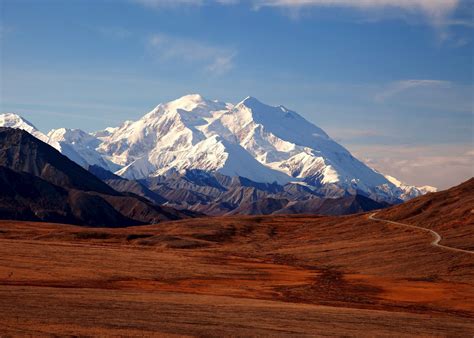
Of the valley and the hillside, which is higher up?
the hillside

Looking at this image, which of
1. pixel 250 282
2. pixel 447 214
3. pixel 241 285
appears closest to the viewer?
pixel 241 285

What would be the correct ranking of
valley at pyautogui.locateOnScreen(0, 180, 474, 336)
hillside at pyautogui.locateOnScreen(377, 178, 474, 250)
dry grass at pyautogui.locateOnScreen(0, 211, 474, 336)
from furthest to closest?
1. hillside at pyautogui.locateOnScreen(377, 178, 474, 250)
2. valley at pyautogui.locateOnScreen(0, 180, 474, 336)
3. dry grass at pyautogui.locateOnScreen(0, 211, 474, 336)

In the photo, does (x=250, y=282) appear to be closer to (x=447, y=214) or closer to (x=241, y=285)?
(x=241, y=285)

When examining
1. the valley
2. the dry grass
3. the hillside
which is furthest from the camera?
the hillside

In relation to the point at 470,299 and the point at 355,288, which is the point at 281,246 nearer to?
the point at 355,288

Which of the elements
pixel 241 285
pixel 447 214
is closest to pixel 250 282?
pixel 241 285

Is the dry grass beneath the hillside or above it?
beneath

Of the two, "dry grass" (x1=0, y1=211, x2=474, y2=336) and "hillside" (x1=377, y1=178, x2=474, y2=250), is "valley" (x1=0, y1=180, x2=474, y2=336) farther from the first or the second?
"hillside" (x1=377, y1=178, x2=474, y2=250)

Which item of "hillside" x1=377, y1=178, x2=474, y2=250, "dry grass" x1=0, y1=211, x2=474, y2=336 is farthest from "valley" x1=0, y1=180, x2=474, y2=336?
"hillside" x1=377, y1=178, x2=474, y2=250

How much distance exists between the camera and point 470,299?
68.0 m

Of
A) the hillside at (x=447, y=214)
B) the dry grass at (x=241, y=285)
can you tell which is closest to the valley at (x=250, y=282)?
the dry grass at (x=241, y=285)

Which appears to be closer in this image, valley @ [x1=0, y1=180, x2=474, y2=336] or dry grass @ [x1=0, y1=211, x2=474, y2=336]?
dry grass @ [x1=0, y1=211, x2=474, y2=336]

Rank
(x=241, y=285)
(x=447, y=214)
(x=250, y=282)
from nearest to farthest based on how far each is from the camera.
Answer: (x=241, y=285) → (x=250, y=282) → (x=447, y=214)

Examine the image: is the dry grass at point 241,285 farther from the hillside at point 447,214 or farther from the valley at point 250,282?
the hillside at point 447,214
